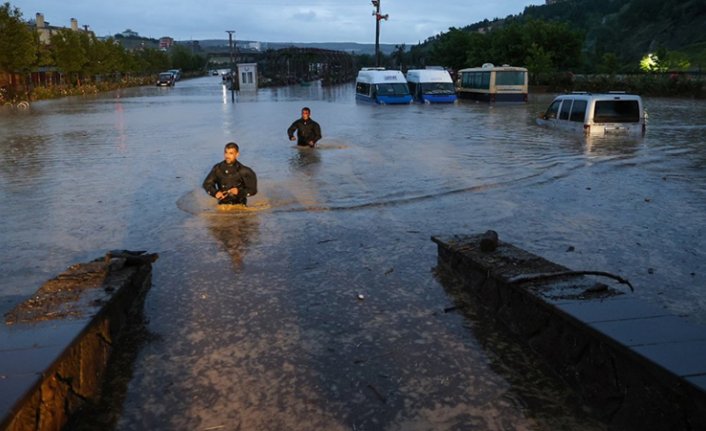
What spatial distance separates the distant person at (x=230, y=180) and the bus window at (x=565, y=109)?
13723mm

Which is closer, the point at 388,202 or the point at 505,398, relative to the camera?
the point at 505,398

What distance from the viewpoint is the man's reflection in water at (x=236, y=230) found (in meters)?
7.63

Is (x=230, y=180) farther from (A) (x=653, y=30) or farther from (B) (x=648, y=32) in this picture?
(B) (x=648, y=32)

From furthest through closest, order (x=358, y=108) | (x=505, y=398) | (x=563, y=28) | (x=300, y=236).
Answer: (x=563, y=28)
(x=358, y=108)
(x=300, y=236)
(x=505, y=398)

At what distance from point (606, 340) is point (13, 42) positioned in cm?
4806

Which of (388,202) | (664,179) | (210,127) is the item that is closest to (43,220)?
(388,202)

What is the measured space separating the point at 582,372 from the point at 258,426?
2.14 metres

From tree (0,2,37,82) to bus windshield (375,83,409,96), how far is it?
85.2ft

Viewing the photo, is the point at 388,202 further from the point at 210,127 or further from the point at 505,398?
the point at 210,127

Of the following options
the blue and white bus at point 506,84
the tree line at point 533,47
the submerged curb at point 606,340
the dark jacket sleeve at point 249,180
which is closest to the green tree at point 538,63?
the tree line at point 533,47

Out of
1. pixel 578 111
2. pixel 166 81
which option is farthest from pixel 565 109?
pixel 166 81

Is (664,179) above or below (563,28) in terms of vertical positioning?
below

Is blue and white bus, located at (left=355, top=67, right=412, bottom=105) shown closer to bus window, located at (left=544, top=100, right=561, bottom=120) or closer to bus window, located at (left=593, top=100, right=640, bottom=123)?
bus window, located at (left=544, top=100, right=561, bottom=120)

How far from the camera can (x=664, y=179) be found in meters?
12.6
